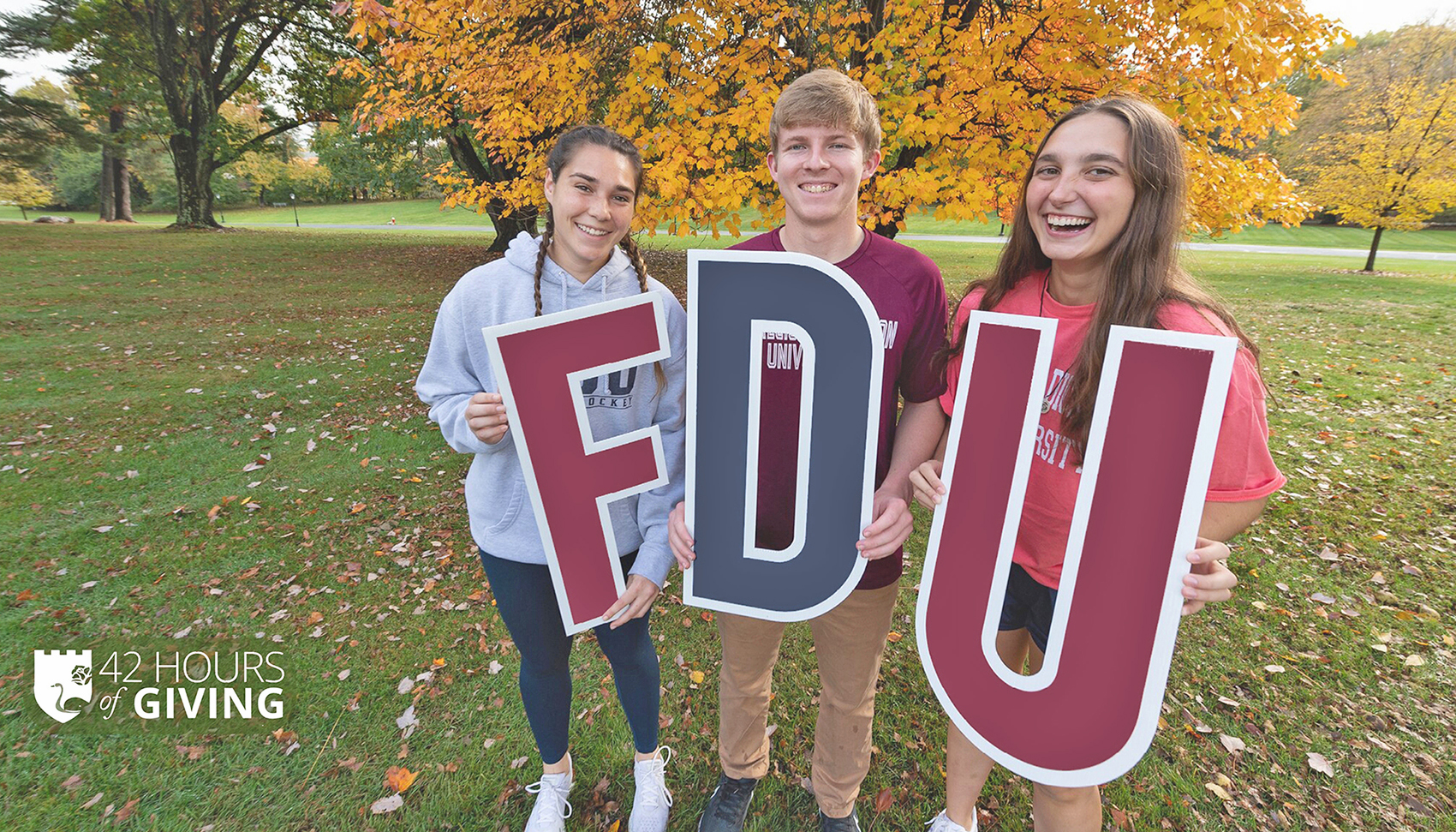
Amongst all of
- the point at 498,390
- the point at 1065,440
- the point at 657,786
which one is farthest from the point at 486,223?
the point at 1065,440

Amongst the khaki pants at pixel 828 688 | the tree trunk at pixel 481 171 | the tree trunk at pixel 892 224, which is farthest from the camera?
the tree trunk at pixel 481 171

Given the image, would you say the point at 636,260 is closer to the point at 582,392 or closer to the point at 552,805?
the point at 582,392

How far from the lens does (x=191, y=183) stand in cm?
2428

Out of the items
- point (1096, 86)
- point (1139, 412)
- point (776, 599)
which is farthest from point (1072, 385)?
point (1096, 86)

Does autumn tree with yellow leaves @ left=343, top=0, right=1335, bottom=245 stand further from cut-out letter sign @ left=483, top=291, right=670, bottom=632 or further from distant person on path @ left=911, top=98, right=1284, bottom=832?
cut-out letter sign @ left=483, top=291, right=670, bottom=632

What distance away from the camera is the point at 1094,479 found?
5.12 ft

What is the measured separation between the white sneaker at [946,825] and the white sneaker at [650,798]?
3.87 feet

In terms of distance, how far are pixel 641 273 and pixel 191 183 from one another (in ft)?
106

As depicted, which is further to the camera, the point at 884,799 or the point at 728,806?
the point at 884,799

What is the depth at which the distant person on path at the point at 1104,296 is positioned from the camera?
1508 millimetres

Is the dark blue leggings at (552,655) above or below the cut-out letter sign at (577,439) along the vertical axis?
below

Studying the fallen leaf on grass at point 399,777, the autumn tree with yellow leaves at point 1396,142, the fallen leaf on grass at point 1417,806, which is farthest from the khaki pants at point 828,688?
the autumn tree with yellow leaves at point 1396,142

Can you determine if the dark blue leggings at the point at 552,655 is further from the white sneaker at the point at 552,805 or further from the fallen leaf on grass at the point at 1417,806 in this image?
the fallen leaf on grass at the point at 1417,806

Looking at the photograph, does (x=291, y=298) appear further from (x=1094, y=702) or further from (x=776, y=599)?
(x=1094, y=702)
